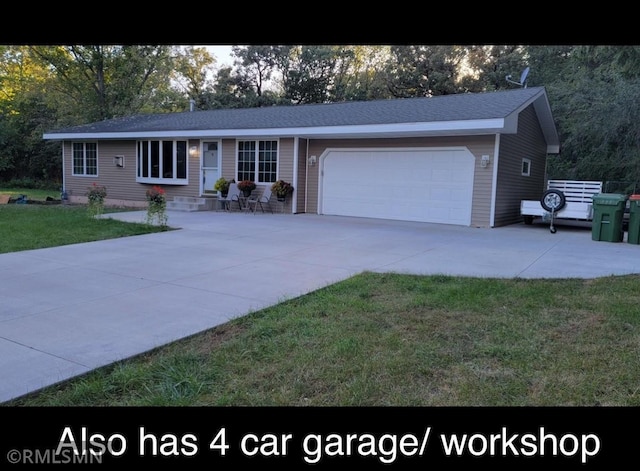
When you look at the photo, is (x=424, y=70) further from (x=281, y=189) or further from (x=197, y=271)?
(x=197, y=271)

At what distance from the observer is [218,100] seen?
29547mm

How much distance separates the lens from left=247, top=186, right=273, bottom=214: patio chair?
46.3ft

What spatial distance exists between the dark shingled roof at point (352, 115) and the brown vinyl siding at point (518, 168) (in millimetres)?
880

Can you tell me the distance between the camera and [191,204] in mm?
14398

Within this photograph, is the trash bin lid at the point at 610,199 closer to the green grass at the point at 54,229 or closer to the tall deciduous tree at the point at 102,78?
the green grass at the point at 54,229

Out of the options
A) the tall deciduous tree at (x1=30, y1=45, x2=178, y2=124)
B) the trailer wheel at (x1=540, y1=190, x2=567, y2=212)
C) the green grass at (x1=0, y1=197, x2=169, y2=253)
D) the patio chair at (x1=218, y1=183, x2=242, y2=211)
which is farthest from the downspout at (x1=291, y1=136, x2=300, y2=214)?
the tall deciduous tree at (x1=30, y1=45, x2=178, y2=124)

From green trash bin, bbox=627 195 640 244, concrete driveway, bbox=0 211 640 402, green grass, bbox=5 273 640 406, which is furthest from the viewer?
green trash bin, bbox=627 195 640 244

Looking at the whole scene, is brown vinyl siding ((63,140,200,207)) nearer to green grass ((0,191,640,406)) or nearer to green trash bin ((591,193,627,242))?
green trash bin ((591,193,627,242))

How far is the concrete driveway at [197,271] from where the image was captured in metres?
3.52

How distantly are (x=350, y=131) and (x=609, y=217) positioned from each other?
606 centimetres

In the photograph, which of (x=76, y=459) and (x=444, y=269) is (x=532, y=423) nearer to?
(x=76, y=459)

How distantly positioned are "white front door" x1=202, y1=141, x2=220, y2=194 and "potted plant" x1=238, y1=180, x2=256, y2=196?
4.88ft

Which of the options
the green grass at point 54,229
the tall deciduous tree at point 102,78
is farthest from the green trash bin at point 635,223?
the tall deciduous tree at point 102,78

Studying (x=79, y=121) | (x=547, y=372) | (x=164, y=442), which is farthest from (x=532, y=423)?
(x=79, y=121)
